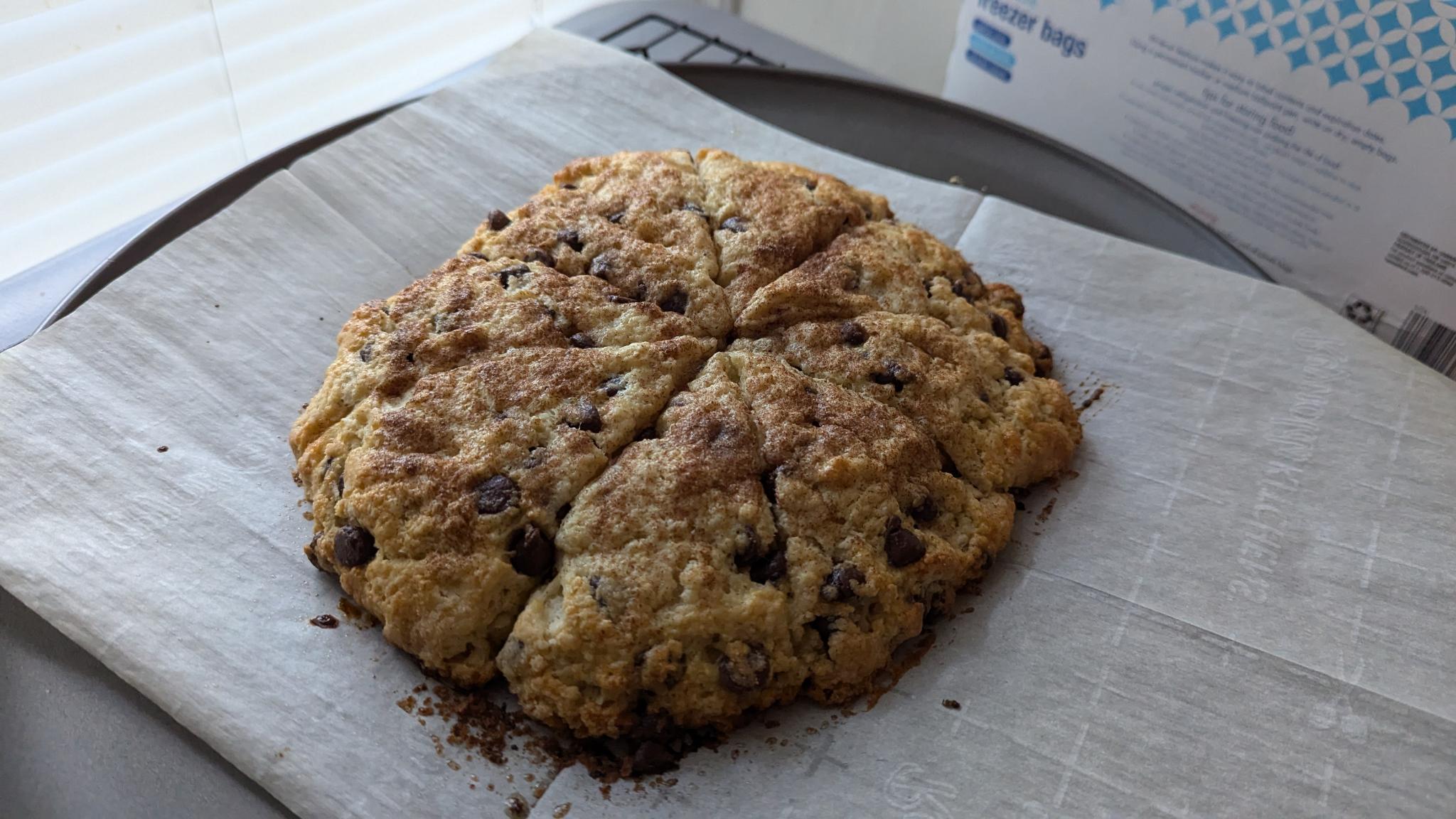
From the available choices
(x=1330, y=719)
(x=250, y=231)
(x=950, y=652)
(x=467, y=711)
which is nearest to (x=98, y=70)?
(x=250, y=231)

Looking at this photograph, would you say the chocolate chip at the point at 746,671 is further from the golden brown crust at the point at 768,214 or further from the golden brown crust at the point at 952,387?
the golden brown crust at the point at 768,214

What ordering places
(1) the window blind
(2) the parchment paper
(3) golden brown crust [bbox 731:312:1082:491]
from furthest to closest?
(1) the window blind
(3) golden brown crust [bbox 731:312:1082:491]
(2) the parchment paper

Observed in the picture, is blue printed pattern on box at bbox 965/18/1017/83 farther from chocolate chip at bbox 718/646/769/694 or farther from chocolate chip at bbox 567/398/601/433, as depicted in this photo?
chocolate chip at bbox 718/646/769/694

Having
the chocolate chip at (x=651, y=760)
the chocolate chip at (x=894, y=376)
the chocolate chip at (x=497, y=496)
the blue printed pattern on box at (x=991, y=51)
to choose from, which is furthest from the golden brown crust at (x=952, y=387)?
the blue printed pattern on box at (x=991, y=51)

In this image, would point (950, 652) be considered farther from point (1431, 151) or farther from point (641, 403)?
point (1431, 151)

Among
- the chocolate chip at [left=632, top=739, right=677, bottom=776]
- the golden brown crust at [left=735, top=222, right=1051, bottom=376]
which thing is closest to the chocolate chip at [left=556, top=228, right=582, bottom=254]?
the golden brown crust at [left=735, top=222, right=1051, bottom=376]

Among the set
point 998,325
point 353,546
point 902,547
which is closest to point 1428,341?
point 998,325

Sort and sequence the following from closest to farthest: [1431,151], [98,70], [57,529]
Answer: [57,529], [1431,151], [98,70]
